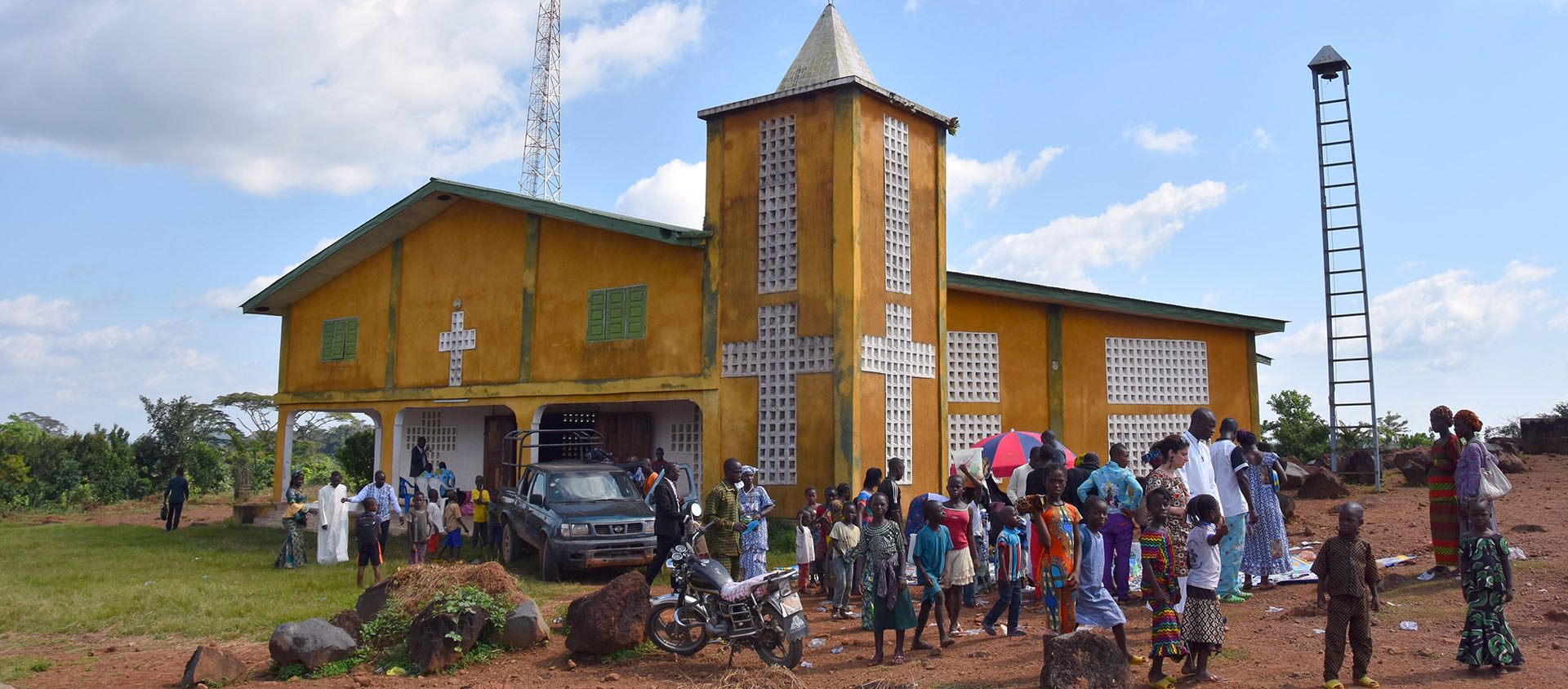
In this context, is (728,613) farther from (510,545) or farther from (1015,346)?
(1015,346)

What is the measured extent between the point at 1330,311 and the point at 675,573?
15.3 meters

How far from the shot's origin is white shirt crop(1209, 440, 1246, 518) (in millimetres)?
8336

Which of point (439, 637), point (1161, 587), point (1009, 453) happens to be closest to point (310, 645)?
point (439, 637)

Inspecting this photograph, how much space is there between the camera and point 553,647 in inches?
330

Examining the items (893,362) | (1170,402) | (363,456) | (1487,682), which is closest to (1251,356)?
(1170,402)

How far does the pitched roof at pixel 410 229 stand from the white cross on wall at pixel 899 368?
3.14 metres

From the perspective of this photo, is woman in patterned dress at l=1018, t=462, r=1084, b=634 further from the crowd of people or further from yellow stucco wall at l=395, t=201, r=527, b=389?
yellow stucco wall at l=395, t=201, r=527, b=389

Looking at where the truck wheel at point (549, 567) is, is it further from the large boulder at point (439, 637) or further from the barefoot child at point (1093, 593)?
the barefoot child at point (1093, 593)

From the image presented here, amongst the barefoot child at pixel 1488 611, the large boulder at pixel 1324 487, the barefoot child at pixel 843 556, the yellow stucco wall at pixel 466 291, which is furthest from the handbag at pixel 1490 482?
the yellow stucco wall at pixel 466 291

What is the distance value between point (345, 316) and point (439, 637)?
1578 centimetres

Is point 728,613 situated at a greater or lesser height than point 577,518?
lesser

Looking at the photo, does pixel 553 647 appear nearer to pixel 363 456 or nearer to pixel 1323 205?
pixel 1323 205

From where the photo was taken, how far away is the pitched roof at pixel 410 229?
15.8m

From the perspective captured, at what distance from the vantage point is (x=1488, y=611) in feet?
21.2
